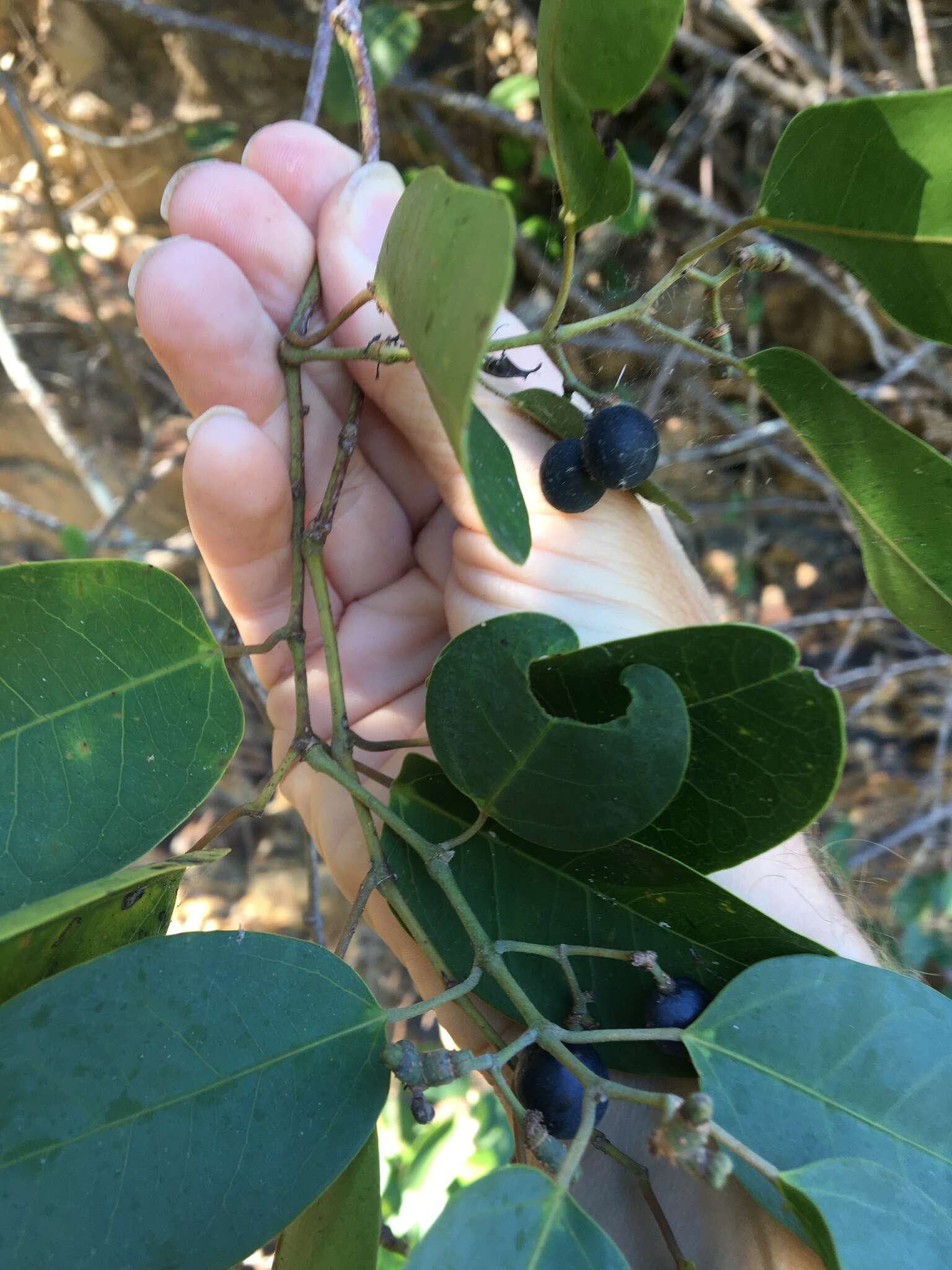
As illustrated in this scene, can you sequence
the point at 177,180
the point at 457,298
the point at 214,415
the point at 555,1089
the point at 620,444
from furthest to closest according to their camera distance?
the point at 177,180 → the point at 214,415 → the point at 620,444 → the point at 555,1089 → the point at 457,298

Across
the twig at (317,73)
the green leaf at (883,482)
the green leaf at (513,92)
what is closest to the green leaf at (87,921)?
the green leaf at (883,482)

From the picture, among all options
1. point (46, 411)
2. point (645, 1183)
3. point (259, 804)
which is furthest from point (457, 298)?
point (46, 411)

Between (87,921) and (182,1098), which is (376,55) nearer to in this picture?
(87,921)

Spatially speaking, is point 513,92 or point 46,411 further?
point 513,92

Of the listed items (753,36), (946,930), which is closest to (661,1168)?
(946,930)

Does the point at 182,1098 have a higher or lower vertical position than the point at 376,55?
lower

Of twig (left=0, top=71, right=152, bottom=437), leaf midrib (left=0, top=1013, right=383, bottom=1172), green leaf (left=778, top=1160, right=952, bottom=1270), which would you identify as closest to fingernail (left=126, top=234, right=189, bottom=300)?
leaf midrib (left=0, top=1013, right=383, bottom=1172)

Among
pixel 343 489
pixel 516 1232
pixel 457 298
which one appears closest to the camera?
pixel 457 298
